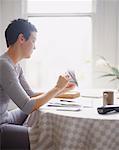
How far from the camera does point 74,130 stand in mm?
1486

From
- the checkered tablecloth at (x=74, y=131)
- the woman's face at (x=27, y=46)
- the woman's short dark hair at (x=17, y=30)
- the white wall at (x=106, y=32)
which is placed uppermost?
the white wall at (x=106, y=32)

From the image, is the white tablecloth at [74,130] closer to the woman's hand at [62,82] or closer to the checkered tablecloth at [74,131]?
the checkered tablecloth at [74,131]

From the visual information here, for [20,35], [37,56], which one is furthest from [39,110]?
[37,56]

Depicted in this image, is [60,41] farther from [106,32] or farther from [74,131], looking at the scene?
[74,131]

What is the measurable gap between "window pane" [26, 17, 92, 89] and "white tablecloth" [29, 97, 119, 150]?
194 cm

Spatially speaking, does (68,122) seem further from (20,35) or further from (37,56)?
(37,56)

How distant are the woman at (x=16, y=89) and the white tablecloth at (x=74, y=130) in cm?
8

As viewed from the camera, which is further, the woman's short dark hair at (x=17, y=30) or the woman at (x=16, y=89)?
the woman's short dark hair at (x=17, y=30)

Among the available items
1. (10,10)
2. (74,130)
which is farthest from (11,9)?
(74,130)

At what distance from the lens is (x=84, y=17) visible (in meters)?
3.51

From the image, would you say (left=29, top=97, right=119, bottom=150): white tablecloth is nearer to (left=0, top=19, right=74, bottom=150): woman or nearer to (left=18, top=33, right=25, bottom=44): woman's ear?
(left=0, top=19, right=74, bottom=150): woman

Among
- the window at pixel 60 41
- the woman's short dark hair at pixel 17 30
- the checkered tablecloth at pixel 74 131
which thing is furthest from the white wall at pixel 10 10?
the checkered tablecloth at pixel 74 131

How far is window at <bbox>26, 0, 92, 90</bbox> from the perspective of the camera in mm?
3523

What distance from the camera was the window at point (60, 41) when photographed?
3.52 m
